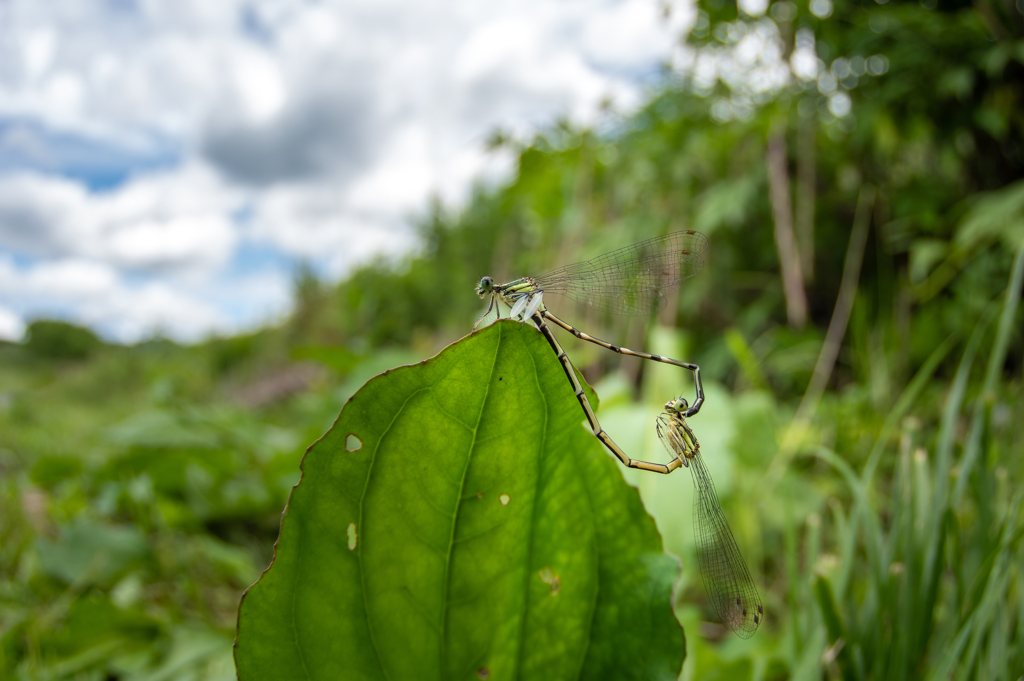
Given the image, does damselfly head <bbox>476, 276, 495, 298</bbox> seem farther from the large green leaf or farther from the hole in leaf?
the hole in leaf

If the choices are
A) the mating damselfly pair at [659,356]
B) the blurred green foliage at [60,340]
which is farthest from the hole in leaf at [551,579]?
the blurred green foliage at [60,340]

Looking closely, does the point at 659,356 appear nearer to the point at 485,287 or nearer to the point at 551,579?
the point at 485,287

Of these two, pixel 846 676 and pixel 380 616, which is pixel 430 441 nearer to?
pixel 380 616

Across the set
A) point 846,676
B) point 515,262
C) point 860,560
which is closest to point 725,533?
point 846,676

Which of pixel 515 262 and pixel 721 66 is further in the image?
pixel 515 262

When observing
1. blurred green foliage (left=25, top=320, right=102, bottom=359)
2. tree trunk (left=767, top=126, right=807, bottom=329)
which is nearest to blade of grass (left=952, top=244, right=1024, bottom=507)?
tree trunk (left=767, top=126, right=807, bottom=329)

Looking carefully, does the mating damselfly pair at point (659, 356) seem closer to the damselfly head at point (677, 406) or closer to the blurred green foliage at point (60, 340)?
the damselfly head at point (677, 406)
